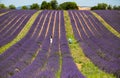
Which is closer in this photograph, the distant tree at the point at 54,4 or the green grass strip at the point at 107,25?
the green grass strip at the point at 107,25

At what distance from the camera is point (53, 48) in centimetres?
2397

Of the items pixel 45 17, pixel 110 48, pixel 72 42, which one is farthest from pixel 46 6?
pixel 110 48

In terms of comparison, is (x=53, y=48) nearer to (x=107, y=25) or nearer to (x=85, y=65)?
(x=85, y=65)

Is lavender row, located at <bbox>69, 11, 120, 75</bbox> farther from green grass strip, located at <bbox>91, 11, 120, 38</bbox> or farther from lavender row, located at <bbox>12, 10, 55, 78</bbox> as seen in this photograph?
lavender row, located at <bbox>12, 10, 55, 78</bbox>

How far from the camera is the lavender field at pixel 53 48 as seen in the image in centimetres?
1516

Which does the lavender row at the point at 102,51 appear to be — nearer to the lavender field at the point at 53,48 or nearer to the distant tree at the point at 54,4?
the lavender field at the point at 53,48

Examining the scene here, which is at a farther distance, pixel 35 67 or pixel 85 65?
pixel 85 65

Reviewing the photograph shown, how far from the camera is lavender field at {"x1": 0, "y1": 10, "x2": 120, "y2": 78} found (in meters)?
15.2

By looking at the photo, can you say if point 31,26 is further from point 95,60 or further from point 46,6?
point 46,6

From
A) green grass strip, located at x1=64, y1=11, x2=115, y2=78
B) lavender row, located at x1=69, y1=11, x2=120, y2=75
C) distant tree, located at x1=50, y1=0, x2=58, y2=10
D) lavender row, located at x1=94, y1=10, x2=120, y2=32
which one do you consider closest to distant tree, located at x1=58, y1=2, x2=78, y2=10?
distant tree, located at x1=50, y1=0, x2=58, y2=10

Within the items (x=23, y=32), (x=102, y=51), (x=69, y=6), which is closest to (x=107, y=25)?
(x=23, y=32)

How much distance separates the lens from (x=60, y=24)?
4047cm

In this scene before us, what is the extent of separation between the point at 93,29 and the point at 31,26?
315 inches

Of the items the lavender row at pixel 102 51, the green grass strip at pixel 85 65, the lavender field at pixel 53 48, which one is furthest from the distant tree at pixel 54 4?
the green grass strip at pixel 85 65
